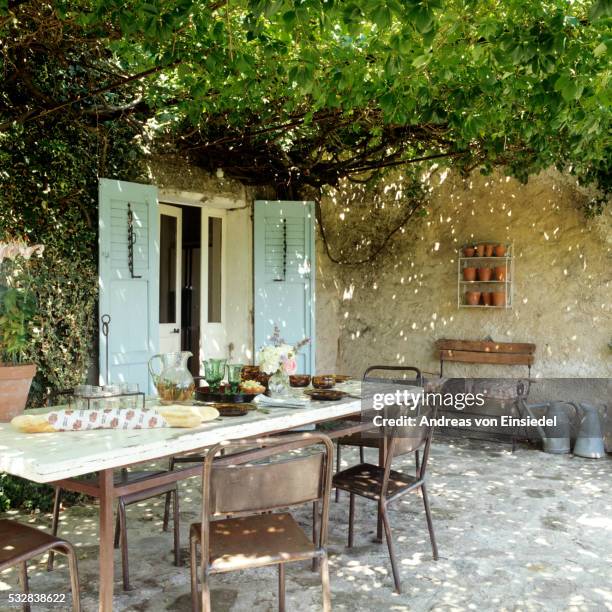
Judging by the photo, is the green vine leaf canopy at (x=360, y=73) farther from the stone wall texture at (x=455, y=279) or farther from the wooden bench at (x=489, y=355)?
the wooden bench at (x=489, y=355)

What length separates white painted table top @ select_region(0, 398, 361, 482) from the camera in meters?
1.97

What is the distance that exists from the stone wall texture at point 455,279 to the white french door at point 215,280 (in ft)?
3.68

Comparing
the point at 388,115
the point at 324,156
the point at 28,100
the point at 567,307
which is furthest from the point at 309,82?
the point at 567,307

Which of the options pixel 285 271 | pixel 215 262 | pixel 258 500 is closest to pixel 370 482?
pixel 258 500

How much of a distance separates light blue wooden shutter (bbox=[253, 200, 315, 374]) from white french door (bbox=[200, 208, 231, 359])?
403 millimetres

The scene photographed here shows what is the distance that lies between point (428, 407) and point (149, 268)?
104 inches

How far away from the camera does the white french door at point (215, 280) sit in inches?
249

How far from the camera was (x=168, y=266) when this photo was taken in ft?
20.1

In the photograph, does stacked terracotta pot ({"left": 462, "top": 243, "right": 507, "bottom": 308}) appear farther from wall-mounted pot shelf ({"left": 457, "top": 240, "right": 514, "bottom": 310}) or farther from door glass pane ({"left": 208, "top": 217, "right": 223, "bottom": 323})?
door glass pane ({"left": 208, "top": 217, "right": 223, "bottom": 323})

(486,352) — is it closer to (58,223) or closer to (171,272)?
(171,272)

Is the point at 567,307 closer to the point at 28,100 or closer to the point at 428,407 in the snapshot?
the point at 428,407

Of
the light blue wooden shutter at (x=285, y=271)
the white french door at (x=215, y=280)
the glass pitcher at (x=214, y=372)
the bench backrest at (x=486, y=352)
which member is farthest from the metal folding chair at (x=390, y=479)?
the white french door at (x=215, y=280)

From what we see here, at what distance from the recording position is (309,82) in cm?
309

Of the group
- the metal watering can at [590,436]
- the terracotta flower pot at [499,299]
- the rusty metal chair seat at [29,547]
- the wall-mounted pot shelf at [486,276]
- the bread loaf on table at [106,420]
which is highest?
the wall-mounted pot shelf at [486,276]
